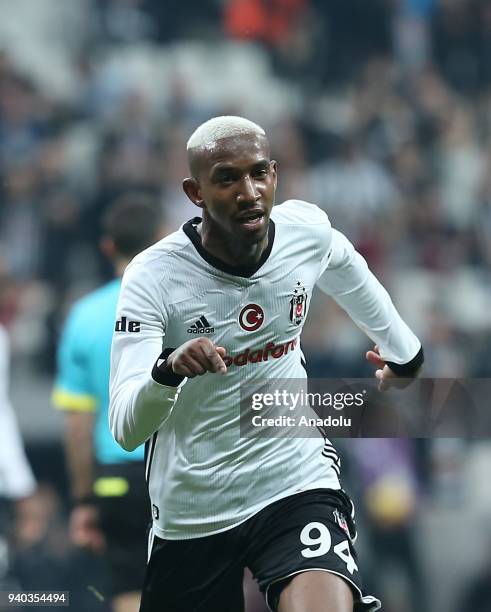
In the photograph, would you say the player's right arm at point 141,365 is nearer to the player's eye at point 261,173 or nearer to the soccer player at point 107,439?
the player's eye at point 261,173

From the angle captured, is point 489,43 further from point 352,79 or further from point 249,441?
point 249,441

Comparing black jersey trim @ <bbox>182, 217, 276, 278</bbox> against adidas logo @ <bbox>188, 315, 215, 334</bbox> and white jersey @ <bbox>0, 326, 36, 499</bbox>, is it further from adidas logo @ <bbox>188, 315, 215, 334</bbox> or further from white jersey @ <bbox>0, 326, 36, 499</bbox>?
white jersey @ <bbox>0, 326, 36, 499</bbox>

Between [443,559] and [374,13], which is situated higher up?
[374,13]

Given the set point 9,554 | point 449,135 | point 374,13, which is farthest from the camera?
point 374,13

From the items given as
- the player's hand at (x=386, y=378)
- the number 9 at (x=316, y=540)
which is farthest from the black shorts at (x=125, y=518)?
the number 9 at (x=316, y=540)

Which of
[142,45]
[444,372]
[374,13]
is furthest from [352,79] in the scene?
[444,372]

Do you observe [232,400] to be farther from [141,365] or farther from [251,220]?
[251,220]

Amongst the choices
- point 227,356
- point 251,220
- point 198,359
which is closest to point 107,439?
point 227,356

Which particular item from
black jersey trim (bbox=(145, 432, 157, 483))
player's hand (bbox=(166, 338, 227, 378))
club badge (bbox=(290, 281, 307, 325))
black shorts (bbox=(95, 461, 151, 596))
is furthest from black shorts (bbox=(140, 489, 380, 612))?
black shorts (bbox=(95, 461, 151, 596))

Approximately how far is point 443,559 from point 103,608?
350cm

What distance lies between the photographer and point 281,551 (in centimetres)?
440

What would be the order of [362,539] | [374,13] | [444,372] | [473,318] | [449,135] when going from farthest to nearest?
[374,13] < [449,135] < [473,318] < [444,372] < [362,539]

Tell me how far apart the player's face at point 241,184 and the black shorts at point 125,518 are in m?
2.05

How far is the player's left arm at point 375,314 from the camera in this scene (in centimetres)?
479
